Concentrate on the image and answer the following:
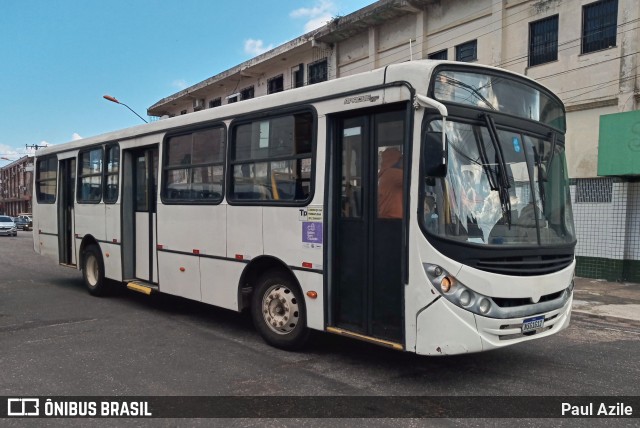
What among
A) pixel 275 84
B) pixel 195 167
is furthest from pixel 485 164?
pixel 275 84

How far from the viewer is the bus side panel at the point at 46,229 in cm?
1121

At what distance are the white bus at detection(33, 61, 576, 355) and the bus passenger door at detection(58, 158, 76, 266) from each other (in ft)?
14.9

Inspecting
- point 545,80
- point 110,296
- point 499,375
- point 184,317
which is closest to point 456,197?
point 499,375

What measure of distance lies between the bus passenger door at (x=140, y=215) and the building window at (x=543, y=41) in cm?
1144

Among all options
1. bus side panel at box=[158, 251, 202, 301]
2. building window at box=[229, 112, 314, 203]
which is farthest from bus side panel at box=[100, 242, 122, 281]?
building window at box=[229, 112, 314, 203]

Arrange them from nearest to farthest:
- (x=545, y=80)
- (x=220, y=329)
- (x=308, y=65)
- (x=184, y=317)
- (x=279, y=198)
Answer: (x=279, y=198)
(x=220, y=329)
(x=184, y=317)
(x=545, y=80)
(x=308, y=65)

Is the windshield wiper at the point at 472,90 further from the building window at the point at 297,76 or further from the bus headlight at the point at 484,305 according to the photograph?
the building window at the point at 297,76

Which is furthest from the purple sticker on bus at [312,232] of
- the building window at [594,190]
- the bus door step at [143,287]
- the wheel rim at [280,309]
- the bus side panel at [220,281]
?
the building window at [594,190]

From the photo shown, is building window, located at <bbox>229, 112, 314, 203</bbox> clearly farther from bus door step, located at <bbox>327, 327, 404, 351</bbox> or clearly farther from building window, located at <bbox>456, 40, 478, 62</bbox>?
building window, located at <bbox>456, 40, 478, 62</bbox>

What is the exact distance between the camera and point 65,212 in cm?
1098

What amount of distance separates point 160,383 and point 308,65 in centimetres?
2008

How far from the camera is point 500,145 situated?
15.6 ft

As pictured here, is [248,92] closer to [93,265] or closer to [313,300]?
[93,265]

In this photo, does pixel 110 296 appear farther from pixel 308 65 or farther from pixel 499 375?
pixel 308 65
